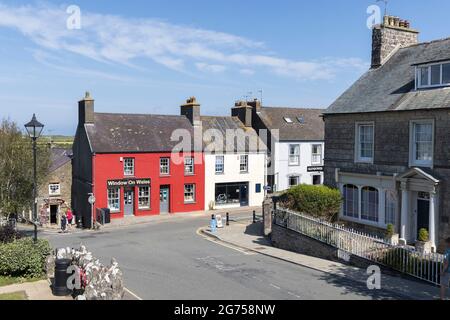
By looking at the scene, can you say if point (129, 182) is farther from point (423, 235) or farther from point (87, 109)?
point (423, 235)

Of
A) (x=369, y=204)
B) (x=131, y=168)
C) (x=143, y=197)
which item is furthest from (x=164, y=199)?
(x=369, y=204)

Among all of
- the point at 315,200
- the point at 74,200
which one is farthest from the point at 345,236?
the point at 74,200

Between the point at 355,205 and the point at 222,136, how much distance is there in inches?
774

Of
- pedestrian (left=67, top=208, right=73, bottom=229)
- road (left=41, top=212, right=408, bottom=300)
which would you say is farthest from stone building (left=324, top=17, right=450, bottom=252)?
pedestrian (left=67, top=208, right=73, bottom=229)

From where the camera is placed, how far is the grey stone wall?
1870cm

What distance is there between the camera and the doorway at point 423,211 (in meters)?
A: 19.6

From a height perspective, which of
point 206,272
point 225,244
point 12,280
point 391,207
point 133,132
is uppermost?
point 133,132

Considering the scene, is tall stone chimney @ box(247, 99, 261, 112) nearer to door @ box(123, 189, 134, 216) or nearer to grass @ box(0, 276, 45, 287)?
door @ box(123, 189, 134, 216)

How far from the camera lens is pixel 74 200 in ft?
131

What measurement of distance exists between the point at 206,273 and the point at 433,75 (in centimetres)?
1288

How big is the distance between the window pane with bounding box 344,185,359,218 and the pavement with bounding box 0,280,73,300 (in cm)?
1473

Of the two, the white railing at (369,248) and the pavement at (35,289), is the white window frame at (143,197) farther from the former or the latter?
the pavement at (35,289)

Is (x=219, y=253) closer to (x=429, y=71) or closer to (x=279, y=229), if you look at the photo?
(x=279, y=229)

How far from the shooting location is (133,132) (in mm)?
37844
